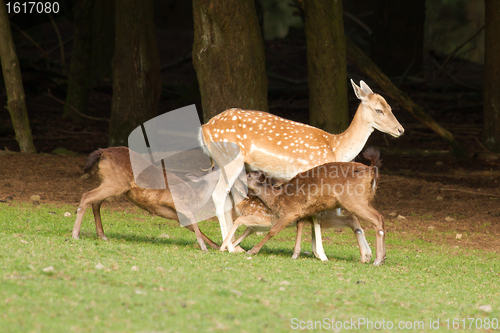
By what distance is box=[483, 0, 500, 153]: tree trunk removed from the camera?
11.2 meters

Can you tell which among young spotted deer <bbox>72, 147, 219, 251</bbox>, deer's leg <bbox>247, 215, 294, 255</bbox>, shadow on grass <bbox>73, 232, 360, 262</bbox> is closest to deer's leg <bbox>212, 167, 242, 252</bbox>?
shadow on grass <bbox>73, 232, 360, 262</bbox>

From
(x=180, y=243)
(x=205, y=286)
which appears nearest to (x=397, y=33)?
(x=180, y=243)

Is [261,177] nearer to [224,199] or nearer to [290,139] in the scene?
[224,199]

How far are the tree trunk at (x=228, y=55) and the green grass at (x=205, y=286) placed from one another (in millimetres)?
3157

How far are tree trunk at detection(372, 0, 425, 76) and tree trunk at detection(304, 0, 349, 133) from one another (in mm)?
6554

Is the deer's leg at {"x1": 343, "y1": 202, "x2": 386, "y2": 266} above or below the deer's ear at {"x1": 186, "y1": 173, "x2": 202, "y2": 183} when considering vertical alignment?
below

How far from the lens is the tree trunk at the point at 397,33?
16219 mm

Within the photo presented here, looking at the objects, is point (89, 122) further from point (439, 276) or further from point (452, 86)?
point (439, 276)

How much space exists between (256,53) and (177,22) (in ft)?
61.1

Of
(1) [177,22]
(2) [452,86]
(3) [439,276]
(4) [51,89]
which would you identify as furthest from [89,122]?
(1) [177,22]

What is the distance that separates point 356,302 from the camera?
13.2 feet

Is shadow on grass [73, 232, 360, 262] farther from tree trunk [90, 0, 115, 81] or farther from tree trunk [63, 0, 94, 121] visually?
tree trunk [90, 0, 115, 81]

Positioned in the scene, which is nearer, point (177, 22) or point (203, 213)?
point (203, 213)

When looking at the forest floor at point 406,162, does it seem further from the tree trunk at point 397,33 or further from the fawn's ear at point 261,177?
the fawn's ear at point 261,177
